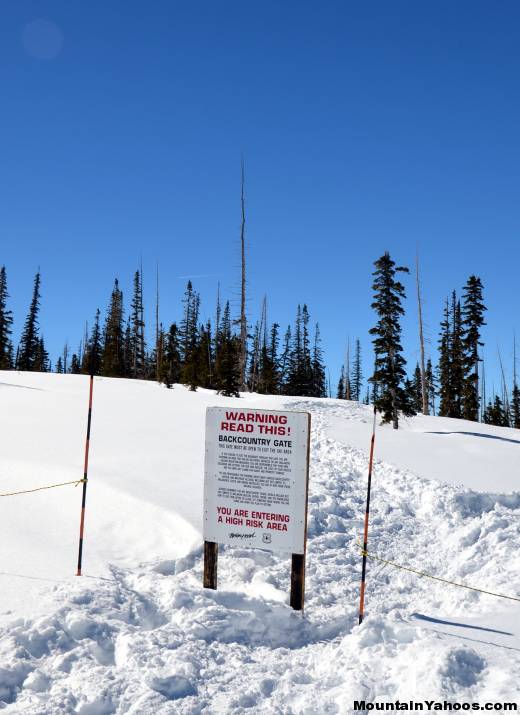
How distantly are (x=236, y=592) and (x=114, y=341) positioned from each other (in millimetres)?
67295

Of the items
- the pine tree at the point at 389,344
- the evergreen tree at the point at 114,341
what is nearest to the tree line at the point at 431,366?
the pine tree at the point at 389,344

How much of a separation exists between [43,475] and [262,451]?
566 centimetres

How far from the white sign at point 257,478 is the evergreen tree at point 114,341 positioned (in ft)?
207

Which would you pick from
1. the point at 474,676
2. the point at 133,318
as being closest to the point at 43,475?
the point at 474,676

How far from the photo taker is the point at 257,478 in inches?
277

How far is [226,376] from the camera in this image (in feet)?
125

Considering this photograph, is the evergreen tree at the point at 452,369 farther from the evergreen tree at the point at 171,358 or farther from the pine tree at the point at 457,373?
the evergreen tree at the point at 171,358

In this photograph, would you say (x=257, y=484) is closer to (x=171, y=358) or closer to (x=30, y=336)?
(x=171, y=358)

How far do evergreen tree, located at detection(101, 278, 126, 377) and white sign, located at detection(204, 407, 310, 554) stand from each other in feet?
207

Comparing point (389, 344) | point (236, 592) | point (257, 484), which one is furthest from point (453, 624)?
point (389, 344)

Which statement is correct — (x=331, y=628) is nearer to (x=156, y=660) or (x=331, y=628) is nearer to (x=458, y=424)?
(x=156, y=660)

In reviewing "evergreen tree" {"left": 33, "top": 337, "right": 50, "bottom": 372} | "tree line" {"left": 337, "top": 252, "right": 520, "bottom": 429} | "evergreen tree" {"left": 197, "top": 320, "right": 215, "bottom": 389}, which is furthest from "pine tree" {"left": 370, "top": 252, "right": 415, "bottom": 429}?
"evergreen tree" {"left": 33, "top": 337, "right": 50, "bottom": 372}

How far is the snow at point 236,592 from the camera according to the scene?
180 inches

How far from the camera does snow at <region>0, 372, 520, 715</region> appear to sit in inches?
180
